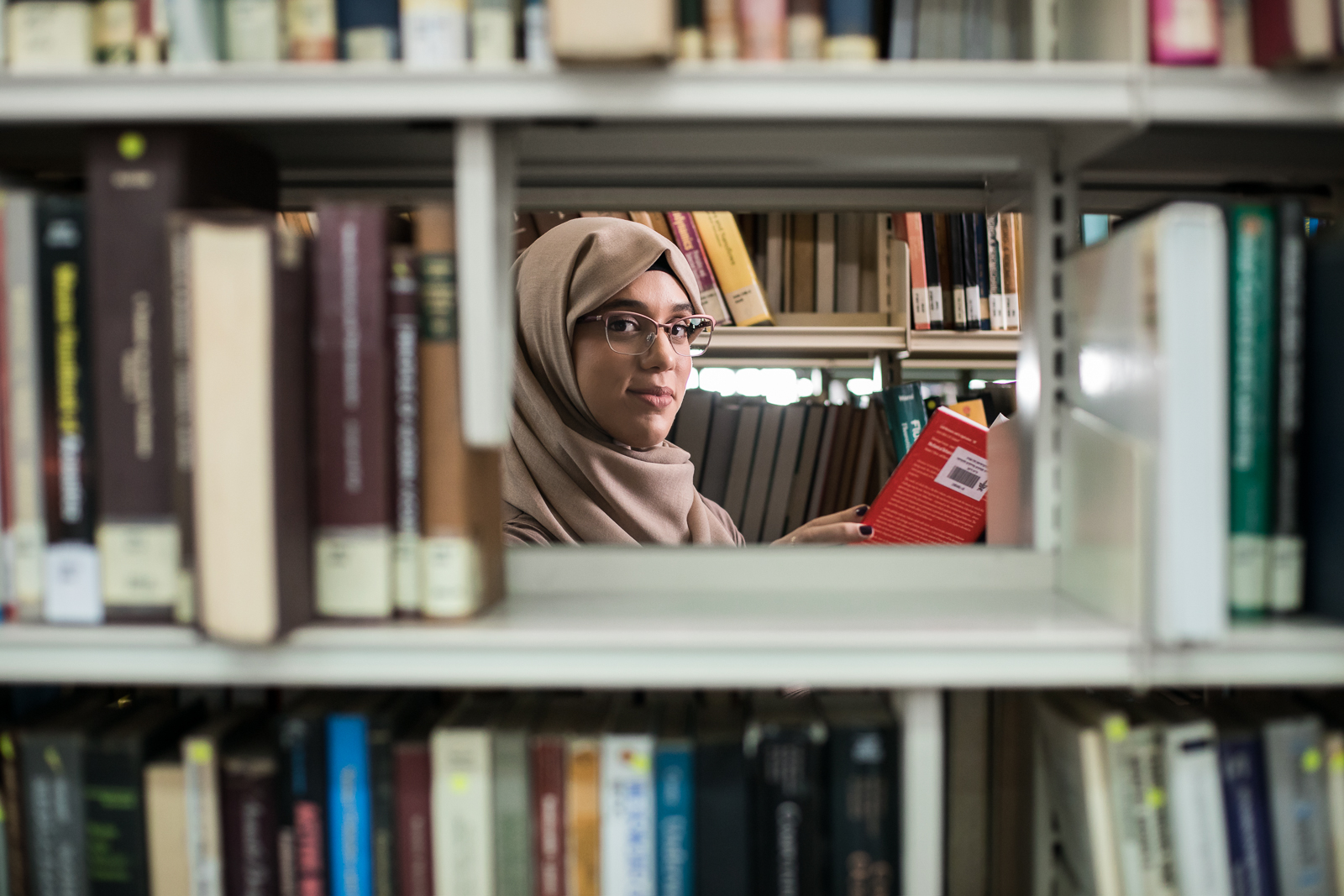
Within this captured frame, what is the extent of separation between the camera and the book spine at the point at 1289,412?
0.66m

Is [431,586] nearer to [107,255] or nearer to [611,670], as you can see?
[611,670]

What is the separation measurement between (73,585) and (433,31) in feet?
1.84

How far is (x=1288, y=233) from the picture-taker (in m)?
0.66

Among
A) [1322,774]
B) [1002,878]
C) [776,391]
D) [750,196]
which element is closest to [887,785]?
[1002,878]

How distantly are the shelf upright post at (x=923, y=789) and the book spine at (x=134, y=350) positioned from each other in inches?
25.3

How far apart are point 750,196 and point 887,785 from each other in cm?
71

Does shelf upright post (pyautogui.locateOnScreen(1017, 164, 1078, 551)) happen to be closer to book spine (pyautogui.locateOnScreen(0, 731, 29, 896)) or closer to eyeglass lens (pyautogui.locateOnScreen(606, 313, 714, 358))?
eyeglass lens (pyautogui.locateOnScreen(606, 313, 714, 358))

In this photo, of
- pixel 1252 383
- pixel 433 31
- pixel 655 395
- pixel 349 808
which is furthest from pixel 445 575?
pixel 655 395

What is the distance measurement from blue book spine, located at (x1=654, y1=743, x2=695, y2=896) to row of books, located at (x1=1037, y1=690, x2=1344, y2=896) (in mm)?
347

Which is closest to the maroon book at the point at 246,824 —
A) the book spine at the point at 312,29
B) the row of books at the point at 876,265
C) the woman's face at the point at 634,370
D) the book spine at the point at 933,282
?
the book spine at the point at 312,29

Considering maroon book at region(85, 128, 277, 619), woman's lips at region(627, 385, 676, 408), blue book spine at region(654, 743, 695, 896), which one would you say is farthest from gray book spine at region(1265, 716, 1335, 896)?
woman's lips at region(627, 385, 676, 408)

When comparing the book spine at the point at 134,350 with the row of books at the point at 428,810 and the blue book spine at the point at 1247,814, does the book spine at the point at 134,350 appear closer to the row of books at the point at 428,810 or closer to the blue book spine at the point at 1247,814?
the row of books at the point at 428,810

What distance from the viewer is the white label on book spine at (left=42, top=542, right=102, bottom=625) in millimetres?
644

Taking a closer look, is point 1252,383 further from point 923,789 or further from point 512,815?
point 512,815
